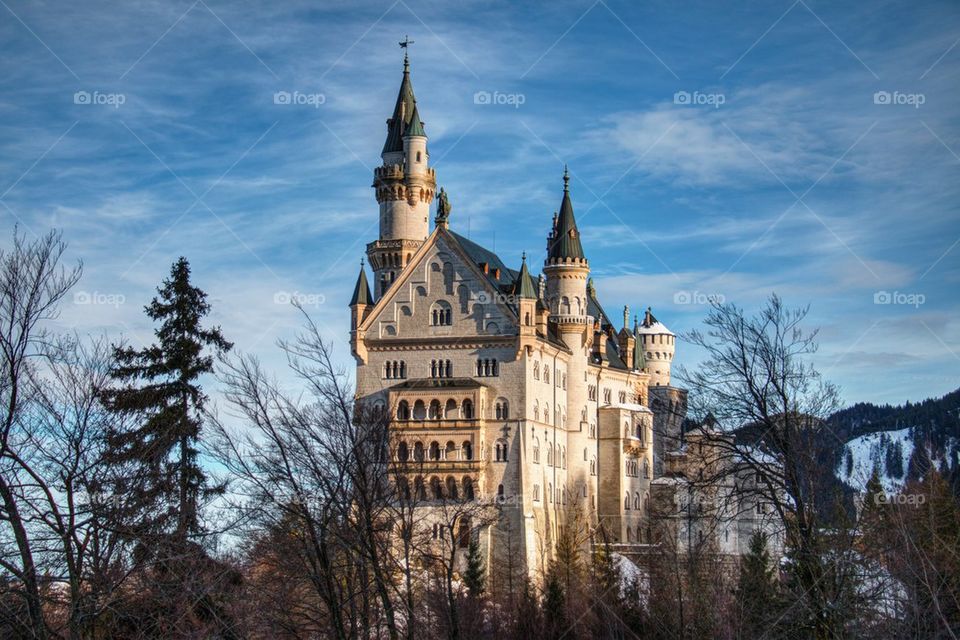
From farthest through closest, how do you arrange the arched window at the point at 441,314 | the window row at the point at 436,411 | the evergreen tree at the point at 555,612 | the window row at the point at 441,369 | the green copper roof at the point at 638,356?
the green copper roof at the point at 638,356, the arched window at the point at 441,314, the window row at the point at 441,369, the window row at the point at 436,411, the evergreen tree at the point at 555,612

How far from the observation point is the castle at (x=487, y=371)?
323ft

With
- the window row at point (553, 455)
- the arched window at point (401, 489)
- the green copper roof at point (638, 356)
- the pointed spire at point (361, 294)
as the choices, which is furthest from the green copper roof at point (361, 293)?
the arched window at point (401, 489)

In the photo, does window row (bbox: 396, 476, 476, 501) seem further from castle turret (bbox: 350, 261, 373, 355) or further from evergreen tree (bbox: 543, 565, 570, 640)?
evergreen tree (bbox: 543, 565, 570, 640)

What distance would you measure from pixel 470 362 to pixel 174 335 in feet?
142

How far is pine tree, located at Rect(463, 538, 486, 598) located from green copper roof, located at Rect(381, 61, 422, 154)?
36609mm

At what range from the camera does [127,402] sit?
50875mm

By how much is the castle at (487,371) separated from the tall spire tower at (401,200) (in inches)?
4.2

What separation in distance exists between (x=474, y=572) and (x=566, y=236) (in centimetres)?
3541

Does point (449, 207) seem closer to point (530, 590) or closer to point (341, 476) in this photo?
point (530, 590)

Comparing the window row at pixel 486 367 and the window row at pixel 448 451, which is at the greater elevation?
the window row at pixel 486 367

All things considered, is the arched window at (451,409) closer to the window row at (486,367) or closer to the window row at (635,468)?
the window row at (486,367)

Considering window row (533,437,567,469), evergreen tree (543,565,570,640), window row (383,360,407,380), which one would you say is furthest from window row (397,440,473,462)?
evergreen tree (543,565,570,640)

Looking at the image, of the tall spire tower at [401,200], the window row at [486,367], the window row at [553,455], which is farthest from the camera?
the tall spire tower at [401,200]

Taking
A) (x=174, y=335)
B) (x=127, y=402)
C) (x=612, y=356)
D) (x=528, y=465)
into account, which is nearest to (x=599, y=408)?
(x=612, y=356)
